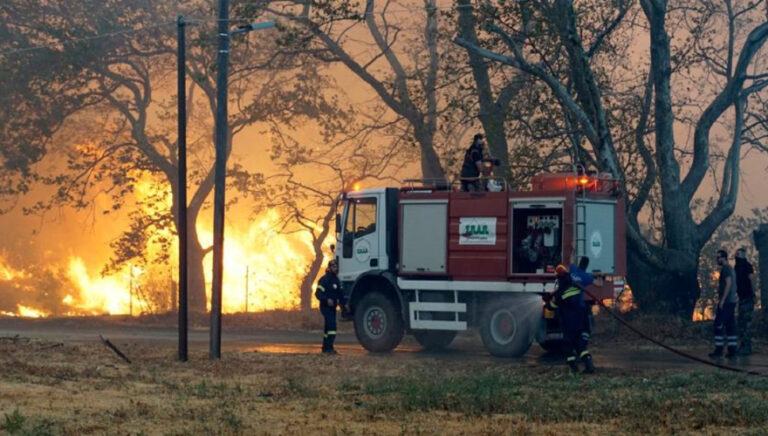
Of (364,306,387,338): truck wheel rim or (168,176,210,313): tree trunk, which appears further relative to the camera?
(168,176,210,313): tree trunk

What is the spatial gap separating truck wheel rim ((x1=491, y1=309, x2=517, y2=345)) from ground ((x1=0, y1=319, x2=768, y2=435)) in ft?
1.87

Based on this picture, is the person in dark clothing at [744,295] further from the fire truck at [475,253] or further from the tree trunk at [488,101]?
the tree trunk at [488,101]

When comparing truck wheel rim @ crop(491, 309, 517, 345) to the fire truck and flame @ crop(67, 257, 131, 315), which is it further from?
flame @ crop(67, 257, 131, 315)

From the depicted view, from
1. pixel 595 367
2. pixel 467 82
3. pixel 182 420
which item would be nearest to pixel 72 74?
pixel 467 82

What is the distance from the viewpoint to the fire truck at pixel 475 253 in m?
22.0

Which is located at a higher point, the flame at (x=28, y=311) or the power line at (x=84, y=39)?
the power line at (x=84, y=39)

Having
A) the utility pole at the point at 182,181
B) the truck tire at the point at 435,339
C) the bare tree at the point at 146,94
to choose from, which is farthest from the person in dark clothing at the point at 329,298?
the bare tree at the point at 146,94

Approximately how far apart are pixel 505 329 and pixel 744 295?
13.8 ft

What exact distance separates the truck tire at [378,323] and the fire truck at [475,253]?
0.02 meters

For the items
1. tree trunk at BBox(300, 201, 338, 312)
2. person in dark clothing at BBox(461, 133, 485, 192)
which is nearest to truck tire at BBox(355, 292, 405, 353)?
person in dark clothing at BBox(461, 133, 485, 192)

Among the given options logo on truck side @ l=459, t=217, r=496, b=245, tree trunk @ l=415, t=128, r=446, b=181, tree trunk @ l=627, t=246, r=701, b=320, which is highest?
tree trunk @ l=415, t=128, r=446, b=181

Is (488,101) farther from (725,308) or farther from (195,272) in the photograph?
(195,272)

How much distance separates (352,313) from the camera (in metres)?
24.1

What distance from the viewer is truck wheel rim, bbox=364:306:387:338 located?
77.8 ft
